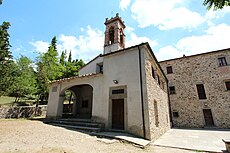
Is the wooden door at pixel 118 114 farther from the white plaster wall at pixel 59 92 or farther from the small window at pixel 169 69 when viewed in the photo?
the small window at pixel 169 69

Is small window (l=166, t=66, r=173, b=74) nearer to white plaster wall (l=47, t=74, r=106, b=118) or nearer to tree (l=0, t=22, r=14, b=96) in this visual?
white plaster wall (l=47, t=74, r=106, b=118)

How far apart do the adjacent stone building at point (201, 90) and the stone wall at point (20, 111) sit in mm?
18497

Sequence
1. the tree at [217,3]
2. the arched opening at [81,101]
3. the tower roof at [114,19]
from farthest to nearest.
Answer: the arched opening at [81,101] → the tower roof at [114,19] → the tree at [217,3]

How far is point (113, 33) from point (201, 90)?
13.4 m

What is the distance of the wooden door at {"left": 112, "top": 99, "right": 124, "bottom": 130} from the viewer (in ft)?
24.3

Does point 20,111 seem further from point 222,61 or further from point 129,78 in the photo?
point 222,61

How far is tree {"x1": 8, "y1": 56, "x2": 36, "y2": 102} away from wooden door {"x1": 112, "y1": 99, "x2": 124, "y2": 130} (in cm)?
1499

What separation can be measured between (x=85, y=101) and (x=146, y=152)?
10.1 meters

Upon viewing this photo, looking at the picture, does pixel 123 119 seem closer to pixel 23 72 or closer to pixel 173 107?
pixel 173 107

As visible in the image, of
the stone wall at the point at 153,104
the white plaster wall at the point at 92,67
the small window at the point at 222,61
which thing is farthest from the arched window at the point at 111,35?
the small window at the point at 222,61

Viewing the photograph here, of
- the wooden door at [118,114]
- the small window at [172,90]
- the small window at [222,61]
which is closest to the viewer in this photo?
the wooden door at [118,114]

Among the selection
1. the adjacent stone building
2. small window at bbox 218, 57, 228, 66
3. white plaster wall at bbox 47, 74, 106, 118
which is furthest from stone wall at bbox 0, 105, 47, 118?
small window at bbox 218, 57, 228, 66

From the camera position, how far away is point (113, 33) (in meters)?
13.1

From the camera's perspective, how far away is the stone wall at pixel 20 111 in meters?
13.2
